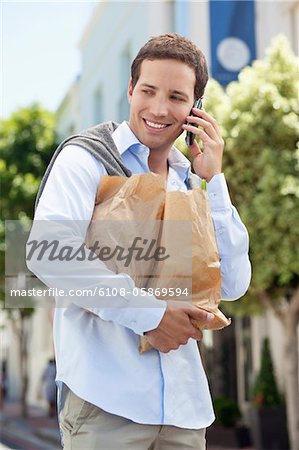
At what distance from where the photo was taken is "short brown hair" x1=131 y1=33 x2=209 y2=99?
2.30 meters

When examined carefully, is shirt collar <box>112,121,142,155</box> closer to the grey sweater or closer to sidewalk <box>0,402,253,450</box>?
the grey sweater

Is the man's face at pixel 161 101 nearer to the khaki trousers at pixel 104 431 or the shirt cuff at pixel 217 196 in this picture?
the shirt cuff at pixel 217 196

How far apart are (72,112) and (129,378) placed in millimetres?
22858

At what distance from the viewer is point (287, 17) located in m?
13.8

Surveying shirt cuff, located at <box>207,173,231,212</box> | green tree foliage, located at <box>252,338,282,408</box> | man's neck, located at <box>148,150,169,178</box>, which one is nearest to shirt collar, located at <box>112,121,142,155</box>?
man's neck, located at <box>148,150,169,178</box>

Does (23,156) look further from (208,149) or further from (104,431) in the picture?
(104,431)

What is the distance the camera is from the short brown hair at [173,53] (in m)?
2.30

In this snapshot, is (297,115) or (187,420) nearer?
(187,420)

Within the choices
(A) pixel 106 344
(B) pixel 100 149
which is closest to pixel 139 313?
(A) pixel 106 344

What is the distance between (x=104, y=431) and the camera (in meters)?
2.07

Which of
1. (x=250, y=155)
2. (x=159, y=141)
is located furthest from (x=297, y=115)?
(x=159, y=141)

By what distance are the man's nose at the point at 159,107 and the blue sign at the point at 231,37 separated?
37.0 ft

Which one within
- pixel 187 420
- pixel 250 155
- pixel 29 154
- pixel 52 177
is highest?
pixel 52 177

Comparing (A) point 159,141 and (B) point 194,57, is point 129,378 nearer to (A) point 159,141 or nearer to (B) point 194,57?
(A) point 159,141
